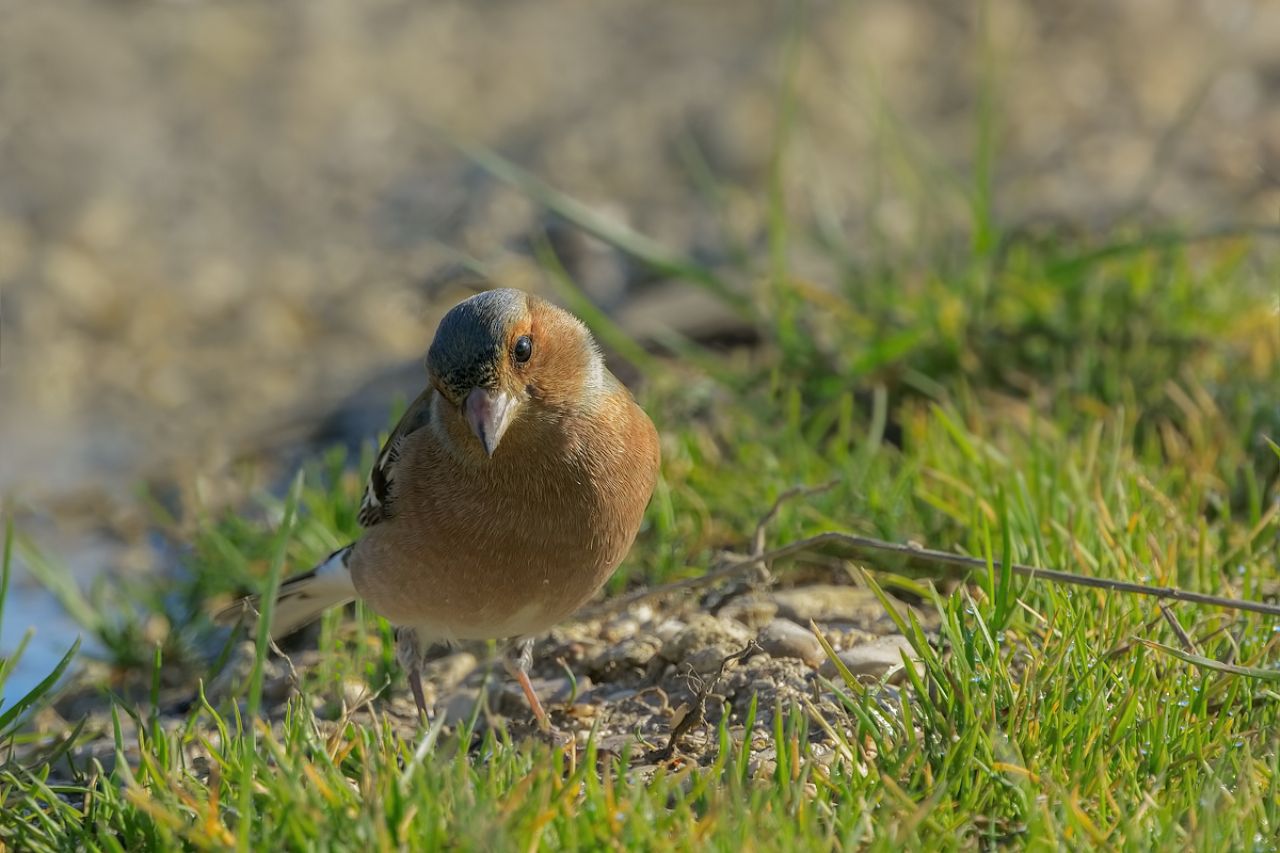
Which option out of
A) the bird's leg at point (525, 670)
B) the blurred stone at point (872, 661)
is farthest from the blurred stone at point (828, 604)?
the bird's leg at point (525, 670)

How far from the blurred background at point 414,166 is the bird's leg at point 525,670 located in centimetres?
225

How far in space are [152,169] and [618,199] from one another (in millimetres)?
2720

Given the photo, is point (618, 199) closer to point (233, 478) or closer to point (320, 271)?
point (320, 271)

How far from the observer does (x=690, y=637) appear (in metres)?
4.19

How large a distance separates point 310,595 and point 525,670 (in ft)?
2.32

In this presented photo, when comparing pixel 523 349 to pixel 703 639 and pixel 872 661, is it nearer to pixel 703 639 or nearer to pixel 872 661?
pixel 703 639

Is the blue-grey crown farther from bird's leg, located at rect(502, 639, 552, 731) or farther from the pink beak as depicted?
bird's leg, located at rect(502, 639, 552, 731)

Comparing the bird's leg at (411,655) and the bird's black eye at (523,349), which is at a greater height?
the bird's black eye at (523,349)

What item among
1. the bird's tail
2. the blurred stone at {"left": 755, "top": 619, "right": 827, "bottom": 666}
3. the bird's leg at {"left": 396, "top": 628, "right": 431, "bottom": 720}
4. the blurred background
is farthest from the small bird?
the blurred background

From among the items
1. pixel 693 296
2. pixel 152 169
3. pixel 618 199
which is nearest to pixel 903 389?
pixel 693 296

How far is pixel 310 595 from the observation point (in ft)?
14.8

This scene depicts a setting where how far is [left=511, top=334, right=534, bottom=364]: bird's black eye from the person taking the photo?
3821 millimetres

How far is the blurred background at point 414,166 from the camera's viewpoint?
23.4ft

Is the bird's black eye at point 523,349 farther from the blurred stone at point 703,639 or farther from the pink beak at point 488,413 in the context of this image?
the blurred stone at point 703,639
